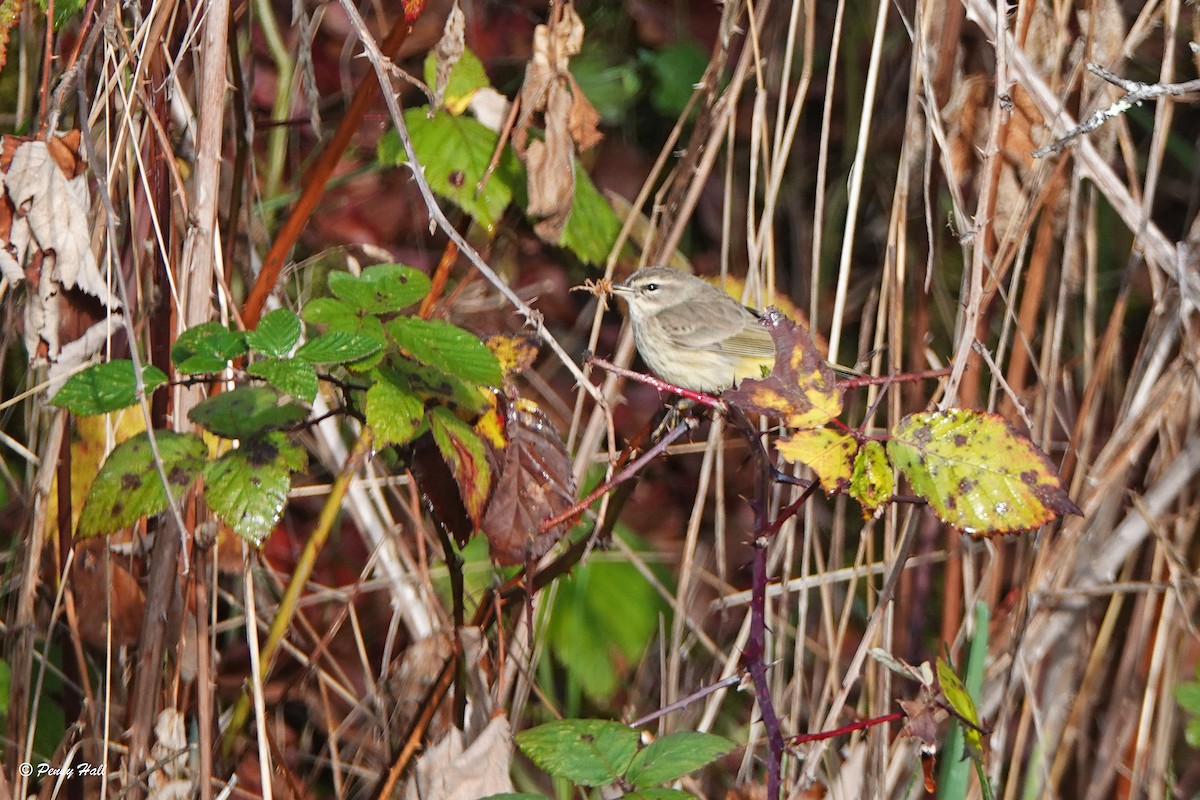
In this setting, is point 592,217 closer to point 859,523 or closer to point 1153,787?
point 859,523

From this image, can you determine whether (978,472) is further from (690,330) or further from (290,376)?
(690,330)

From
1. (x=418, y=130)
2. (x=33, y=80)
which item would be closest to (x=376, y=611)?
(x=418, y=130)

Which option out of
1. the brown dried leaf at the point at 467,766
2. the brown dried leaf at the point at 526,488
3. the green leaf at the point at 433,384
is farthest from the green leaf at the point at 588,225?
the brown dried leaf at the point at 467,766

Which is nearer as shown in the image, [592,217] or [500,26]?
[592,217]

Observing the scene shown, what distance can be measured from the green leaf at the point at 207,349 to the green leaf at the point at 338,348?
0.08m

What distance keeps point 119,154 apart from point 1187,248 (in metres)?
1.90

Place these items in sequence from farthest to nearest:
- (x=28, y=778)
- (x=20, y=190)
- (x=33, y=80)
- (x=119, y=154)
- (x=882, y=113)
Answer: (x=882, y=113) < (x=33, y=80) < (x=28, y=778) < (x=119, y=154) < (x=20, y=190)

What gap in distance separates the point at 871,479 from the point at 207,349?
0.72 meters

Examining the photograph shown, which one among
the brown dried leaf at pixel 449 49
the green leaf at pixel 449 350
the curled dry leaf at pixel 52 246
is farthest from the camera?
the brown dried leaf at pixel 449 49

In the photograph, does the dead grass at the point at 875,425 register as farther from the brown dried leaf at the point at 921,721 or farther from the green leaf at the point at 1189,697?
the brown dried leaf at the point at 921,721

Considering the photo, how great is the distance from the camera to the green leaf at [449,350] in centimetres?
124

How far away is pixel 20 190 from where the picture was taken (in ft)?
5.14

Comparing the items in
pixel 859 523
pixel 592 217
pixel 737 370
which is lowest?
pixel 859 523

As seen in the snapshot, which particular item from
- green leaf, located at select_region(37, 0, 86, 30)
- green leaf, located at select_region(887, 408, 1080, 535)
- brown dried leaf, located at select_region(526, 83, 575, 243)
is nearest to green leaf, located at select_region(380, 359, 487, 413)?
green leaf, located at select_region(887, 408, 1080, 535)
